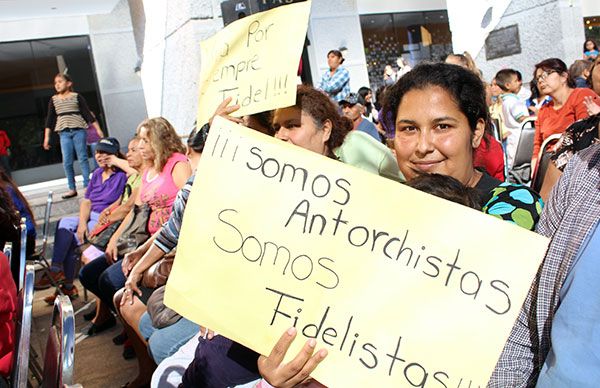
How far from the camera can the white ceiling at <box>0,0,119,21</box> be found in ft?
36.3

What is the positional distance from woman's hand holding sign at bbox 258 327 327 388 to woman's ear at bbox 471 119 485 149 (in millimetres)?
932

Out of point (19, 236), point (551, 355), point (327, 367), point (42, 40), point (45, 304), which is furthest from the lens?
point (42, 40)

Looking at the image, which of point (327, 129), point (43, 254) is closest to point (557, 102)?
point (327, 129)

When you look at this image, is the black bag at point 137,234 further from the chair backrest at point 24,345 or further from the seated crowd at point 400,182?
the chair backrest at point 24,345

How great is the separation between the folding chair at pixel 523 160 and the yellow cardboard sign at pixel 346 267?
3483mm

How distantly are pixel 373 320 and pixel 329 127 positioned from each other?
1.72 m

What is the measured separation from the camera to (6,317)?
242 cm

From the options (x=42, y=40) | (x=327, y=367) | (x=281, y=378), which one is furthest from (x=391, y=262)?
(x=42, y=40)

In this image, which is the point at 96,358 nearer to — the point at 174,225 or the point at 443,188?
the point at 174,225

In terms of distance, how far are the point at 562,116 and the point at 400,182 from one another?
3.54 meters

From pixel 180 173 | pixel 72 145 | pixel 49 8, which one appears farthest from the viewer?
pixel 49 8

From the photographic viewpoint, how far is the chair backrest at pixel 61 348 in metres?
1.55

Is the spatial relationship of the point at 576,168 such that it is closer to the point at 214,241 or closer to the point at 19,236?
the point at 214,241

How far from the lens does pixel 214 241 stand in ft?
4.56
